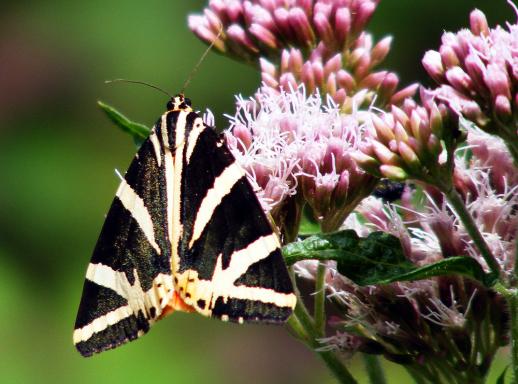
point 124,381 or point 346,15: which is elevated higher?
point 346,15

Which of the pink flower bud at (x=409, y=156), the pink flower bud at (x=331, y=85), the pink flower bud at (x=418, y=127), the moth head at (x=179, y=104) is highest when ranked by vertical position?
the pink flower bud at (x=331, y=85)

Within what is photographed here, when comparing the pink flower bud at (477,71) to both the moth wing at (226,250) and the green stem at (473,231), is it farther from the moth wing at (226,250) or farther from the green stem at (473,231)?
the moth wing at (226,250)

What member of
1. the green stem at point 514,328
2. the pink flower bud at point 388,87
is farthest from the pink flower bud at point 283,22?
the green stem at point 514,328

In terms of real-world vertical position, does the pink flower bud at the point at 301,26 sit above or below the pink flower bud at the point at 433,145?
above

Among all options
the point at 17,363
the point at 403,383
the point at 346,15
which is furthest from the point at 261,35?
the point at 17,363

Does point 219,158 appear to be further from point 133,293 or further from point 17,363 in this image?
point 17,363

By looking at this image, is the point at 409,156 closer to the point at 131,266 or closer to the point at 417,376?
the point at 417,376

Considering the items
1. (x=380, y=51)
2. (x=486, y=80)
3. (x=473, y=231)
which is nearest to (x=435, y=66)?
(x=486, y=80)
